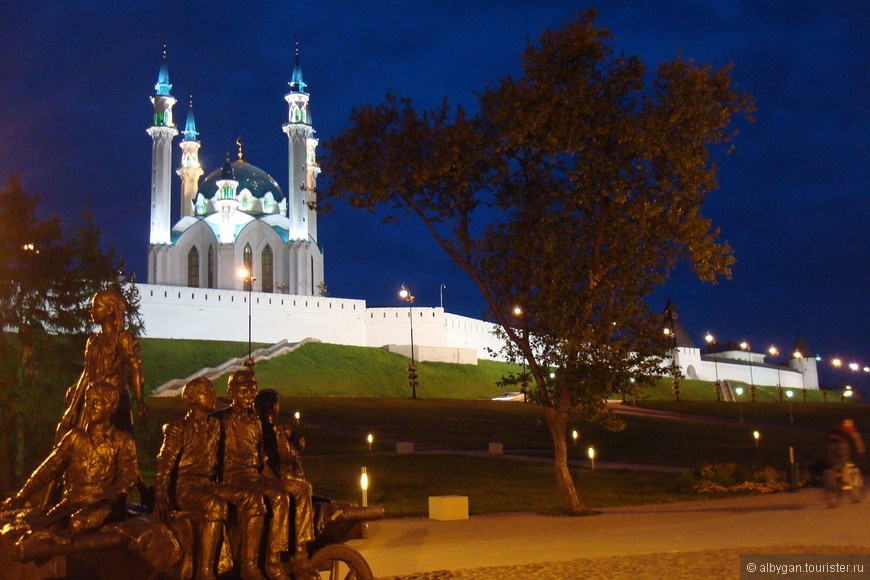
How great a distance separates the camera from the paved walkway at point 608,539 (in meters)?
9.70

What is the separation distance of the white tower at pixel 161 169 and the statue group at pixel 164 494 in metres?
75.3

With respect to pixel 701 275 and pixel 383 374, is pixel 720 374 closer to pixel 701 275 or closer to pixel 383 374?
pixel 383 374

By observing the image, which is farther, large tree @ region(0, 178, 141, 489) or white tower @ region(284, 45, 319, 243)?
white tower @ region(284, 45, 319, 243)

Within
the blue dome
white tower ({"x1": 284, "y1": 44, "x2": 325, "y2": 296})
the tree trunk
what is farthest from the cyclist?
the blue dome

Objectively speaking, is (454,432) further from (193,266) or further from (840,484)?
(193,266)

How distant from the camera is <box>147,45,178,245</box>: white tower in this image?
78875 mm

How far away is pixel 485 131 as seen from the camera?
53.0 feet

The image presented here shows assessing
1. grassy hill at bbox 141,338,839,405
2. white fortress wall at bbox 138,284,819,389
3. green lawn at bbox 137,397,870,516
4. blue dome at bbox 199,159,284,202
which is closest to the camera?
green lawn at bbox 137,397,870,516

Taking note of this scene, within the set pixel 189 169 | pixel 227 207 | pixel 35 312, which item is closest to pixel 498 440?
pixel 35 312

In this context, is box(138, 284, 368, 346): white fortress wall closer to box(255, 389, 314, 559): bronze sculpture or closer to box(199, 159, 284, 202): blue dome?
box(199, 159, 284, 202): blue dome

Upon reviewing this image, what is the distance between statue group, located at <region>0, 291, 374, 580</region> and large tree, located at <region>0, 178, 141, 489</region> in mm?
14868

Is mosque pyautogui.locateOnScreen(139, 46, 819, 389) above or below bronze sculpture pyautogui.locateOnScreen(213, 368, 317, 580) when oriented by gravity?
above

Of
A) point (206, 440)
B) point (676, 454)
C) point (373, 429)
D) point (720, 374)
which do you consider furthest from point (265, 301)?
point (206, 440)

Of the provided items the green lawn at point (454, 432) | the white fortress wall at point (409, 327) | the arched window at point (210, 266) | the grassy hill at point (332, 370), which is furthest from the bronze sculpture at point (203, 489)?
the arched window at point (210, 266)
